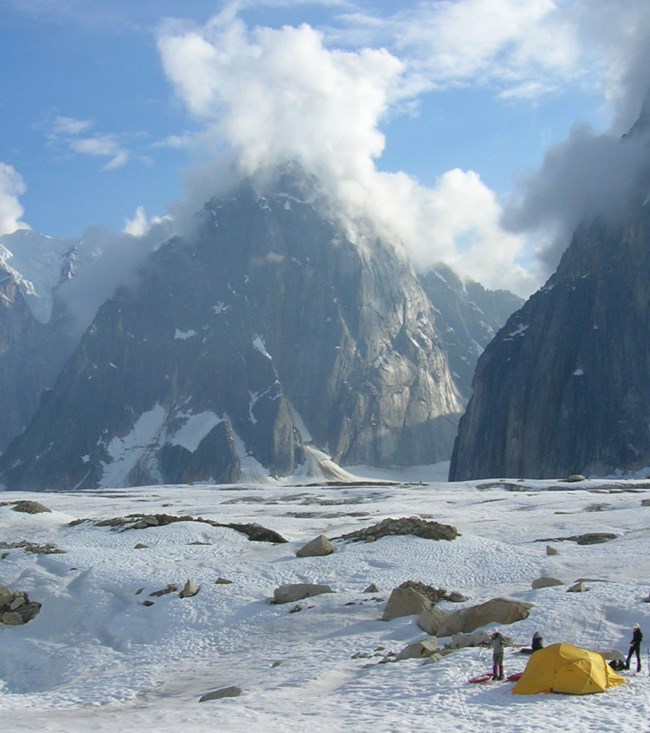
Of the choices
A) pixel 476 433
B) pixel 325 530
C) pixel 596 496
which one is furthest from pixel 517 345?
pixel 325 530

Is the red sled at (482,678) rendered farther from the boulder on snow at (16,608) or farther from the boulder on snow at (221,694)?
the boulder on snow at (16,608)

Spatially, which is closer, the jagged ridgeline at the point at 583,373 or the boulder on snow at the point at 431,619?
the boulder on snow at the point at 431,619

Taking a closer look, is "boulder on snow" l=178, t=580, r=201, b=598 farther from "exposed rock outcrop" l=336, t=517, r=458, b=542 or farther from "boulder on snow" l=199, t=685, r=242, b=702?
"boulder on snow" l=199, t=685, r=242, b=702

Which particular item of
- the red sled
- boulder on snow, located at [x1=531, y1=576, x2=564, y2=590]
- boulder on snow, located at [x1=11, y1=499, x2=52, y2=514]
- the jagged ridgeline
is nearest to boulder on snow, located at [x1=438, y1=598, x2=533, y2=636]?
boulder on snow, located at [x1=531, y1=576, x2=564, y2=590]

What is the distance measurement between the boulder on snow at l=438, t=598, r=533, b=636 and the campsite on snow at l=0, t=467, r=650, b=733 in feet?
0.44

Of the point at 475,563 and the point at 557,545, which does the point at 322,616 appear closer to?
the point at 475,563

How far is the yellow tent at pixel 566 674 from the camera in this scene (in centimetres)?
2103

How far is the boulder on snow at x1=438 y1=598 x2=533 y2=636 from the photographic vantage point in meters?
28.2

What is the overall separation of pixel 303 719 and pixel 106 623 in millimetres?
15003

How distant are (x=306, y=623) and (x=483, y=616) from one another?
616 centimetres

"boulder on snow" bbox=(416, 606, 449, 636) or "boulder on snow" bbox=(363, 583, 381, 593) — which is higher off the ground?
"boulder on snow" bbox=(363, 583, 381, 593)

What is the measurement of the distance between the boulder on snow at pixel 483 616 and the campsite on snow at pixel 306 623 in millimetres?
135

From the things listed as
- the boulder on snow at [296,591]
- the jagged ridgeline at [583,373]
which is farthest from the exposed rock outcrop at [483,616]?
the jagged ridgeline at [583,373]

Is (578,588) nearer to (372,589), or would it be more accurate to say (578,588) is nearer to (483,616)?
(483,616)
